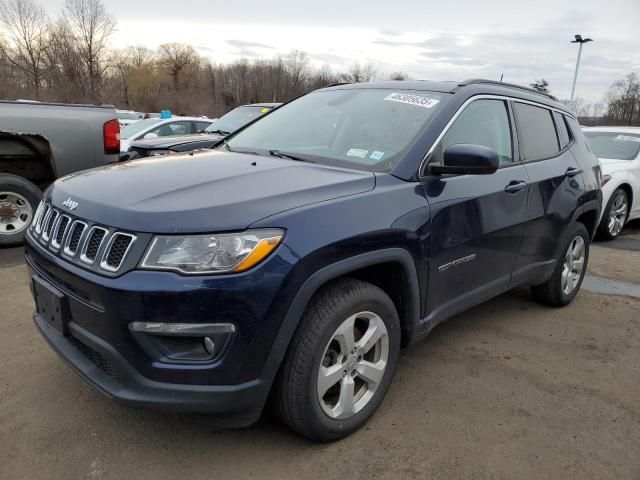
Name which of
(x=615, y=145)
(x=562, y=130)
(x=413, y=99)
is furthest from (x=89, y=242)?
(x=615, y=145)

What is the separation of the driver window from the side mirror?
0.42 feet

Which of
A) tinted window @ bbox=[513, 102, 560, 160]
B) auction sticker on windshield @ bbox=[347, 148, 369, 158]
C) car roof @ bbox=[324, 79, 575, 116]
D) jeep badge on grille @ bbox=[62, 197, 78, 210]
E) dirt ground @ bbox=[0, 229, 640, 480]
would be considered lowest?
dirt ground @ bbox=[0, 229, 640, 480]

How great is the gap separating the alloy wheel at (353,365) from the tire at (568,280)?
89.2 inches

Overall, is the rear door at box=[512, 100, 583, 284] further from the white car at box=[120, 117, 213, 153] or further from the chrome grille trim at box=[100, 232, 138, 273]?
the white car at box=[120, 117, 213, 153]

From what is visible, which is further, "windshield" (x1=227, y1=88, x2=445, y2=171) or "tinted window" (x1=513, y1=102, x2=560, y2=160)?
"tinted window" (x1=513, y1=102, x2=560, y2=160)

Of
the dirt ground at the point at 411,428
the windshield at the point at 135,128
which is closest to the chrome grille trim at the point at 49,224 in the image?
the dirt ground at the point at 411,428

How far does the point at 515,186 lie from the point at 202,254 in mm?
2255

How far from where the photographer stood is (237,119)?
909 centimetres

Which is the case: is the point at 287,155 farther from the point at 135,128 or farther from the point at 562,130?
the point at 135,128

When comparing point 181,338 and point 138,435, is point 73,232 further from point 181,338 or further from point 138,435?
point 138,435

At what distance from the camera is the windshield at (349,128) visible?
2.91 m

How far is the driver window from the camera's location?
118 inches

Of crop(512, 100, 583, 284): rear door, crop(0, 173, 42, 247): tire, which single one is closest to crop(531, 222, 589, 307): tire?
crop(512, 100, 583, 284): rear door

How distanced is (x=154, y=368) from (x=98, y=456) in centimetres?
69
